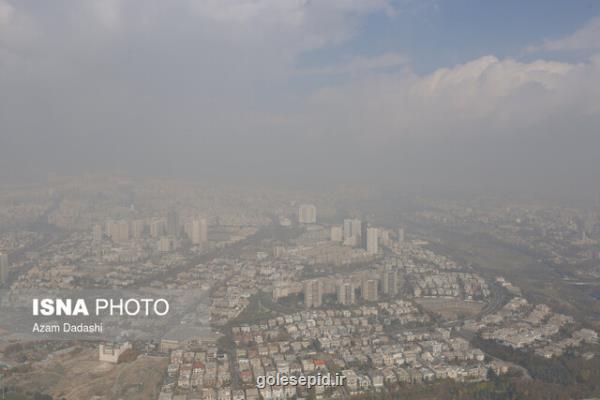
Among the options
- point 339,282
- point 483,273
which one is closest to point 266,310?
point 339,282

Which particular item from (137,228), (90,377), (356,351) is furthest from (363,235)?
(90,377)

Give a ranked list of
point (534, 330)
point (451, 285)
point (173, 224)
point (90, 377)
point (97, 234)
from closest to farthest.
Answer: point (90, 377) → point (534, 330) → point (451, 285) → point (97, 234) → point (173, 224)

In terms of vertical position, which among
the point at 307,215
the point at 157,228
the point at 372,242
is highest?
the point at 307,215

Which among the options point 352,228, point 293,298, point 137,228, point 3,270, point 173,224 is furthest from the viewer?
point 352,228

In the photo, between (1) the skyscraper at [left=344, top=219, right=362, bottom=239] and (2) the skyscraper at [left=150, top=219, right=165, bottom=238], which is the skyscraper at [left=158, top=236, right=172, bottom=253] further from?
(1) the skyscraper at [left=344, top=219, right=362, bottom=239]

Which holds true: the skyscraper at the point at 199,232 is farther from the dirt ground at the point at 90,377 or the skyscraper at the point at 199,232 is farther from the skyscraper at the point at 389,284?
the dirt ground at the point at 90,377

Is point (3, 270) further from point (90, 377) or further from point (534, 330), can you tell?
point (534, 330)

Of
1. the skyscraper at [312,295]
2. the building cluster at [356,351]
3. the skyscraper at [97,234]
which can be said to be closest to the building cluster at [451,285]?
the building cluster at [356,351]
